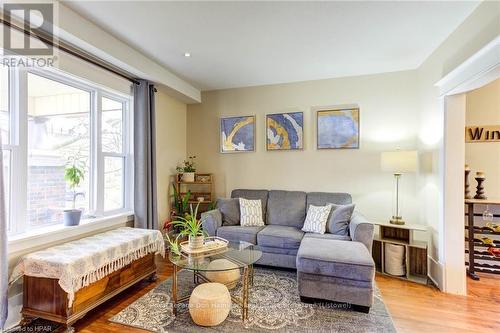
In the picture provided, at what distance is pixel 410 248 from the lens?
9.91 feet

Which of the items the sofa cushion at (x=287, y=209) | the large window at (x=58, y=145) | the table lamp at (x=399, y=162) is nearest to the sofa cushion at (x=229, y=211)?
the sofa cushion at (x=287, y=209)

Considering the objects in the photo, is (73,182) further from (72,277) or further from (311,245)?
(311,245)

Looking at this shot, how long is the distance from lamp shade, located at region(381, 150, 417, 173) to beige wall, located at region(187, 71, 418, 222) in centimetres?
51

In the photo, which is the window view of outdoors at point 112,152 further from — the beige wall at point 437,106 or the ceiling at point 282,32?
the beige wall at point 437,106

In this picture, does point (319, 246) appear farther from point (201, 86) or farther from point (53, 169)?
point (201, 86)

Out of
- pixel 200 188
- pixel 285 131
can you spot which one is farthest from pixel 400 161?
pixel 200 188

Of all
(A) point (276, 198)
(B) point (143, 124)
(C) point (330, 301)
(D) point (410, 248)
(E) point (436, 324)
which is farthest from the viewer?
(A) point (276, 198)

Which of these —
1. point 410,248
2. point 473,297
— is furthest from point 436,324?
point 410,248

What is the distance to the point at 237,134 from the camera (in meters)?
4.35

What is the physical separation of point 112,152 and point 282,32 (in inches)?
98.3

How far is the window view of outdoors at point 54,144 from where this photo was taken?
2.36m

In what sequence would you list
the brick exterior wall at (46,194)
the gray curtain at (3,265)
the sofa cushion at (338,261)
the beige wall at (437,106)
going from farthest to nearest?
the brick exterior wall at (46,194) → the sofa cushion at (338,261) → the beige wall at (437,106) → the gray curtain at (3,265)

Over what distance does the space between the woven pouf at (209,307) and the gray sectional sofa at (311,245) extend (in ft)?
2.54

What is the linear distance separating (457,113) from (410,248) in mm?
1612
